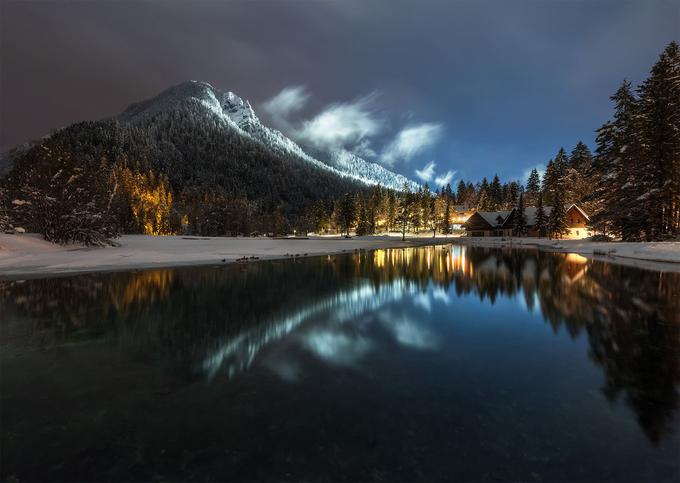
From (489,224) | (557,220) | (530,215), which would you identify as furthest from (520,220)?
(557,220)

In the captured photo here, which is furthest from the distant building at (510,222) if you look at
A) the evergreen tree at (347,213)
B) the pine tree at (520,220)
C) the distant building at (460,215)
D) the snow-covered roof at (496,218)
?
the distant building at (460,215)

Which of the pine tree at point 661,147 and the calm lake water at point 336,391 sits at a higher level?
the pine tree at point 661,147

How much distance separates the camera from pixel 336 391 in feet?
20.2

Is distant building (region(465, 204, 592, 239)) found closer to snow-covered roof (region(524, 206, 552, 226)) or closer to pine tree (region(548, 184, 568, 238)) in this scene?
snow-covered roof (region(524, 206, 552, 226))

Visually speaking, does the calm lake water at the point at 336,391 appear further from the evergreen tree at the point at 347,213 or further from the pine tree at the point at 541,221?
the evergreen tree at the point at 347,213

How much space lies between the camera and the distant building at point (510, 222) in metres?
75.2

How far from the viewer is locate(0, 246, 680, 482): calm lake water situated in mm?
4156

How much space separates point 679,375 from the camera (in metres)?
6.93

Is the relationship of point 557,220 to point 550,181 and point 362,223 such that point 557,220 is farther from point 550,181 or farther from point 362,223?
point 362,223

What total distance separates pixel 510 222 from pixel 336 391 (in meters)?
100

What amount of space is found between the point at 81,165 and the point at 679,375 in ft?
176

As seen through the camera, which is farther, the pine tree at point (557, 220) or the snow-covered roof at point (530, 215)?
the snow-covered roof at point (530, 215)

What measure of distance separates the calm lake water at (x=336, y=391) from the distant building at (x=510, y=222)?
74936 mm

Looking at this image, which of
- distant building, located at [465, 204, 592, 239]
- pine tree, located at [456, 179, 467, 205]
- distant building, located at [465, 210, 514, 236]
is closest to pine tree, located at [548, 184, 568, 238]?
distant building, located at [465, 204, 592, 239]
